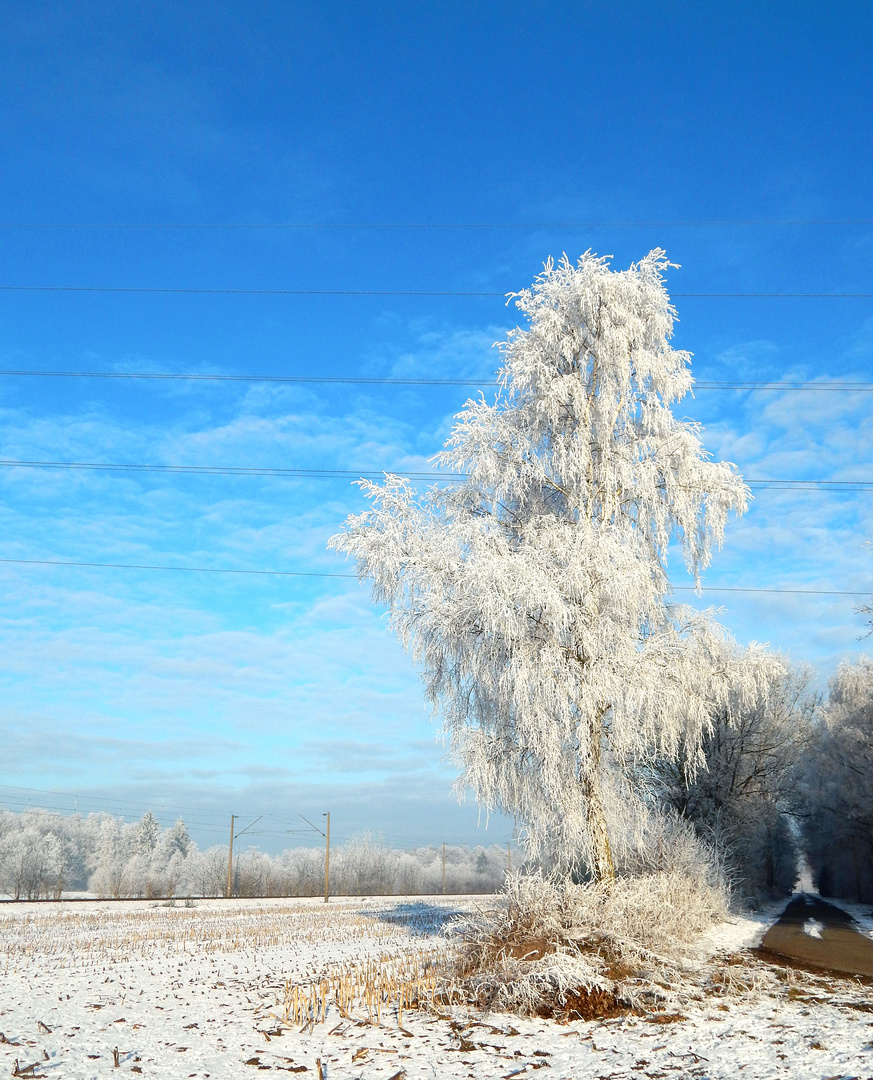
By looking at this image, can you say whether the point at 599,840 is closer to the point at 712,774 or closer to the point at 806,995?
the point at 806,995

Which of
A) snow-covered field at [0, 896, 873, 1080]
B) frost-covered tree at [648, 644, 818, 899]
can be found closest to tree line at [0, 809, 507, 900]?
frost-covered tree at [648, 644, 818, 899]

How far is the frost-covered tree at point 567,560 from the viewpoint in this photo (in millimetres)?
12039

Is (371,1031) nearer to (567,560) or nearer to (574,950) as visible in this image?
(574,950)

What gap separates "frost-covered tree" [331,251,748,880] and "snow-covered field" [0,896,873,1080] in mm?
3434

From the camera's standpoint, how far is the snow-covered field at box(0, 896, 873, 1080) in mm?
6816

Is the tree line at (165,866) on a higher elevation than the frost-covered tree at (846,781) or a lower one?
lower

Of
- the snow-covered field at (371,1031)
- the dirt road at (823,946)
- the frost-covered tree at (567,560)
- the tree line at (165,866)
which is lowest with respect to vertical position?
the tree line at (165,866)

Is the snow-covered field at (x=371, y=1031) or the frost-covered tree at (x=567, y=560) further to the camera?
the frost-covered tree at (x=567, y=560)

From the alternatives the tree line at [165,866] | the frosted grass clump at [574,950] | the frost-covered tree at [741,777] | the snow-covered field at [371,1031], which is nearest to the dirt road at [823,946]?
the snow-covered field at [371,1031]

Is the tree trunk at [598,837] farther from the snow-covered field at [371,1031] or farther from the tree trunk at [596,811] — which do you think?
the snow-covered field at [371,1031]

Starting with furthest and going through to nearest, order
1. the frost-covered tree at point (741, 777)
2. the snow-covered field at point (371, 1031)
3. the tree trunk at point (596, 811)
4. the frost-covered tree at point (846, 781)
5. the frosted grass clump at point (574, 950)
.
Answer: the frost-covered tree at point (846, 781) < the frost-covered tree at point (741, 777) < the tree trunk at point (596, 811) < the frosted grass clump at point (574, 950) < the snow-covered field at point (371, 1031)

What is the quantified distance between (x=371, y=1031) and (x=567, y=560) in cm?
696

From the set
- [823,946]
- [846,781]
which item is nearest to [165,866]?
[846,781]

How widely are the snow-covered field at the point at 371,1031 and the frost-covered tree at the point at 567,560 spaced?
135 inches
